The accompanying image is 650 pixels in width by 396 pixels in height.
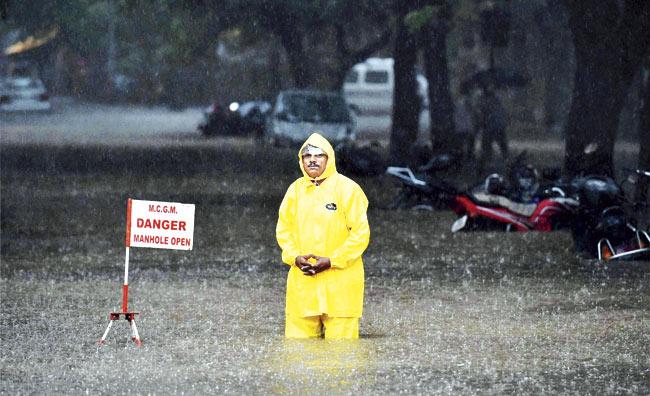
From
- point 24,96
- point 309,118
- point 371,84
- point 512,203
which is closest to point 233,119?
point 309,118

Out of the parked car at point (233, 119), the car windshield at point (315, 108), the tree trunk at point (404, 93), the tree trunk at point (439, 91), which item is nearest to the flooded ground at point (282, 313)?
the tree trunk at point (404, 93)

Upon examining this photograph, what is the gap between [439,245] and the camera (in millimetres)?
18078

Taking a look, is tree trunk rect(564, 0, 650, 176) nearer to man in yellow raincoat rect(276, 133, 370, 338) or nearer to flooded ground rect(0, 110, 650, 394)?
flooded ground rect(0, 110, 650, 394)

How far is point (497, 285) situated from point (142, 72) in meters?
66.3

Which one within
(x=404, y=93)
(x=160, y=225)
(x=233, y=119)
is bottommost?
(x=233, y=119)

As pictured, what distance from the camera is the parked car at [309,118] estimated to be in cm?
4078

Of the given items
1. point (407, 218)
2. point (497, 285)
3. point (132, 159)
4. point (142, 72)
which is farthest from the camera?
point (142, 72)

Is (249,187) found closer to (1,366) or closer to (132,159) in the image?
(132,159)

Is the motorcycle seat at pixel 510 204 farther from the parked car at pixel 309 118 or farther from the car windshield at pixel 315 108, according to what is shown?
the car windshield at pixel 315 108

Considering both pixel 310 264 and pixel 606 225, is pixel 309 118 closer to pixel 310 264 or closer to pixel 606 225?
pixel 606 225

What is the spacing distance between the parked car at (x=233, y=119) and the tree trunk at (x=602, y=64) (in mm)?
24042

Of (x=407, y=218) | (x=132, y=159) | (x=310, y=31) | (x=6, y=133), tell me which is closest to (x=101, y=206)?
(x=407, y=218)

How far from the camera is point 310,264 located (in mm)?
10484

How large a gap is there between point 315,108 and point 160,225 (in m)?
30.9
